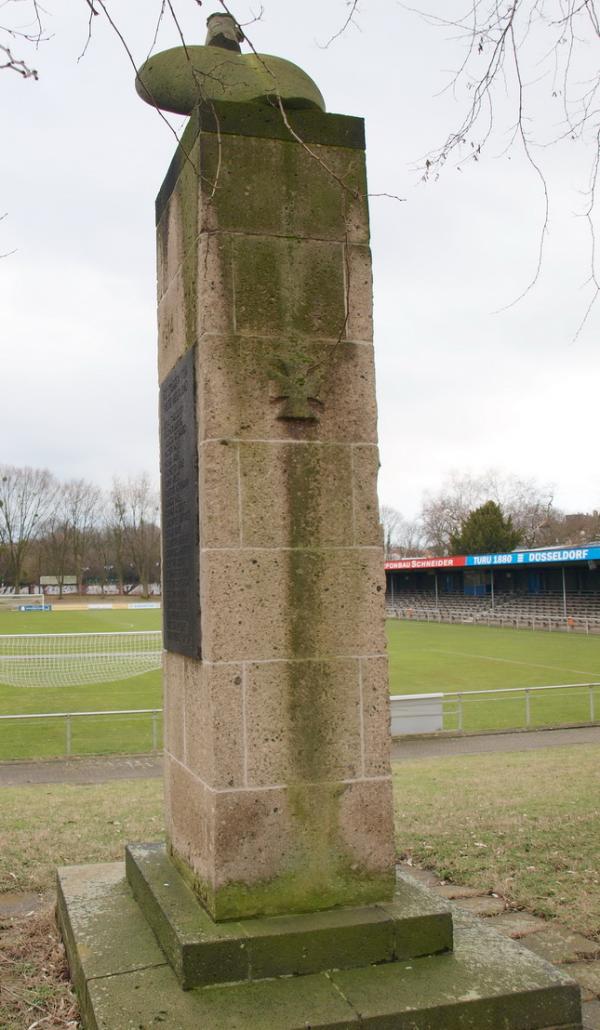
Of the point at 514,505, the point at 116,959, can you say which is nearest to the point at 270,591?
the point at 116,959

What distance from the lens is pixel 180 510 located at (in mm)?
4480

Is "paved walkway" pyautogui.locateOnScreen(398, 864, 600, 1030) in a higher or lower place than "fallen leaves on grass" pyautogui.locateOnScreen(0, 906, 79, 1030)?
lower

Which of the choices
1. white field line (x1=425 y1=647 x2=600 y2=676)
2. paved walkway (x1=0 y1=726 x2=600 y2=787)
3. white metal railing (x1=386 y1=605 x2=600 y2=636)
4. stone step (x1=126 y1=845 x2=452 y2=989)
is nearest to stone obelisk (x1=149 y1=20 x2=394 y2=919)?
stone step (x1=126 y1=845 x2=452 y2=989)

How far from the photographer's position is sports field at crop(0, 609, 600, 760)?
57.5 ft

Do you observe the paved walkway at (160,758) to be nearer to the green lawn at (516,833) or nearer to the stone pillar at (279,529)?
the green lawn at (516,833)

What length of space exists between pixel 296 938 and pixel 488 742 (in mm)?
13482

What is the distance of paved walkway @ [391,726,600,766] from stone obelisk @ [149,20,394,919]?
11127 millimetres

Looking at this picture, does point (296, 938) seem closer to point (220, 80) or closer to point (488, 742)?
point (220, 80)

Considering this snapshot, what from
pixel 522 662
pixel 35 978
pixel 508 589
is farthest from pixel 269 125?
pixel 508 589

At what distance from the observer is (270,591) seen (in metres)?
4.02

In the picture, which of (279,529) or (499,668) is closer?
(279,529)

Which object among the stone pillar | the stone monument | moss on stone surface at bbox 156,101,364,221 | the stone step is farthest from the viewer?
moss on stone surface at bbox 156,101,364,221

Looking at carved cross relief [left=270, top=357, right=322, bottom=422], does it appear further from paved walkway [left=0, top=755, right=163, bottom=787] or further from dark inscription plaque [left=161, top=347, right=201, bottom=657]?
paved walkway [left=0, top=755, right=163, bottom=787]

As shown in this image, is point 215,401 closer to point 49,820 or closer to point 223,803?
point 223,803
